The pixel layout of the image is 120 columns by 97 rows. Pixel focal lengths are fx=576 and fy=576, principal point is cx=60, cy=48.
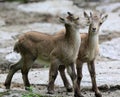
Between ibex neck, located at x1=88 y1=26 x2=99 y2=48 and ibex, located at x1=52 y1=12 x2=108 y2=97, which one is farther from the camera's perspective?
ibex neck, located at x1=88 y1=26 x2=99 y2=48

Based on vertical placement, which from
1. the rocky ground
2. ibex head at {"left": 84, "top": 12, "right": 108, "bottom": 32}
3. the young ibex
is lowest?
the rocky ground

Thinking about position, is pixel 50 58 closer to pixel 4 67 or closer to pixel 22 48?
pixel 22 48

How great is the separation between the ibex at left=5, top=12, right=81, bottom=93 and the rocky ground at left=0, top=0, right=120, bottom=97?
0.34 m

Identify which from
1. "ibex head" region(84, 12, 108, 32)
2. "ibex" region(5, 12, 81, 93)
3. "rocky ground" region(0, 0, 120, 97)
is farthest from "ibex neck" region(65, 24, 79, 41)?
"rocky ground" region(0, 0, 120, 97)

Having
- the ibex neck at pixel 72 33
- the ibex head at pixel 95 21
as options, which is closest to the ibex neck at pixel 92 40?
the ibex head at pixel 95 21

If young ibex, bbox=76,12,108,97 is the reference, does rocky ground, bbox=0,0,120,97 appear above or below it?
below

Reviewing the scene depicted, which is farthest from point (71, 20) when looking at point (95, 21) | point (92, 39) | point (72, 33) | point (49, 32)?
point (49, 32)

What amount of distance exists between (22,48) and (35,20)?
863 centimetres

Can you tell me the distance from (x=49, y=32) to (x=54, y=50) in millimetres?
6606

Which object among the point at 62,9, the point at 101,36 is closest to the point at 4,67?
the point at 101,36

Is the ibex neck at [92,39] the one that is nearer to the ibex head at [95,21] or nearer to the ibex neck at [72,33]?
the ibex head at [95,21]

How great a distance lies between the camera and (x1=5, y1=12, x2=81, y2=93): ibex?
930 centimetres

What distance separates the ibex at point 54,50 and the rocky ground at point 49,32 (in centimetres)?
34

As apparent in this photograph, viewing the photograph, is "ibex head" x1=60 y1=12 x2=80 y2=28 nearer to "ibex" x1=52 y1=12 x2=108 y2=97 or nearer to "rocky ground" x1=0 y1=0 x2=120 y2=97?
"ibex" x1=52 y1=12 x2=108 y2=97
